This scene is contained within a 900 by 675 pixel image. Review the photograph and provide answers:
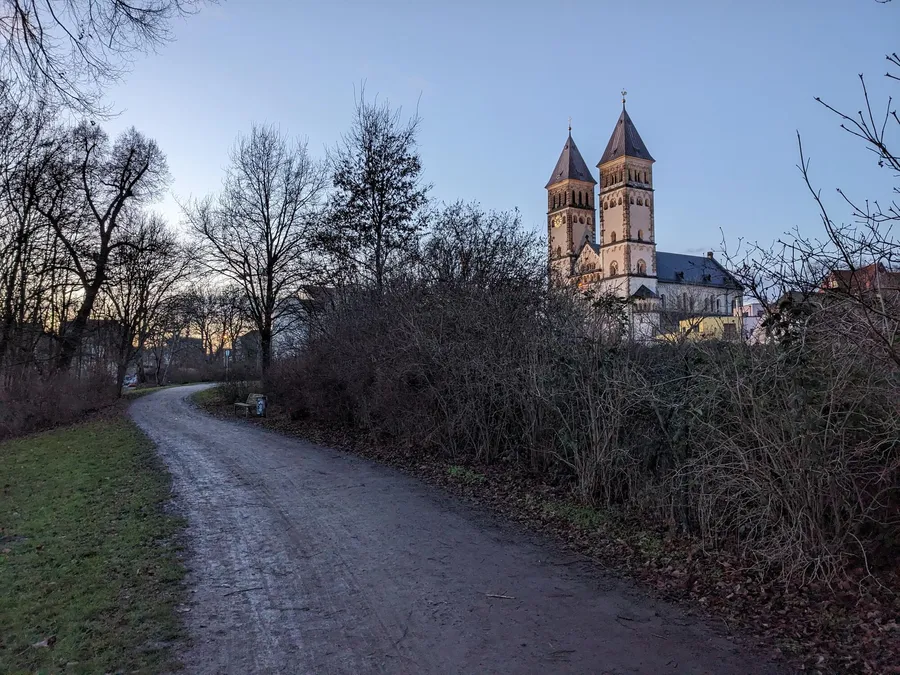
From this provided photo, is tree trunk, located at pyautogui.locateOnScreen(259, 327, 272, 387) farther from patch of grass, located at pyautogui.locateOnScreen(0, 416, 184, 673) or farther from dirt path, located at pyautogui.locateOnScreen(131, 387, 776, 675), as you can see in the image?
dirt path, located at pyautogui.locateOnScreen(131, 387, 776, 675)

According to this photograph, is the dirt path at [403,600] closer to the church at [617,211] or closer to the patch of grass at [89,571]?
the patch of grass at [89,571]

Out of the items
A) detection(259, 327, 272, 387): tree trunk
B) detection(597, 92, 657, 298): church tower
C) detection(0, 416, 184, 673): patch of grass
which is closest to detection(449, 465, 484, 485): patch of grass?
detection(0, 416, 184, 673): patch of grass

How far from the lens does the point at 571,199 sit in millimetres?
92625

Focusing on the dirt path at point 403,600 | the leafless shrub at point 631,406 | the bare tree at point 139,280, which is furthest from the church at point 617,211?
the dirt path at point 403,600

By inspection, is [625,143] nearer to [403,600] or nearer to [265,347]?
[265,347]

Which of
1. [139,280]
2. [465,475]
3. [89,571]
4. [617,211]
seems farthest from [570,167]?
[89,571]

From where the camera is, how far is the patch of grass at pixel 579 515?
7953mm

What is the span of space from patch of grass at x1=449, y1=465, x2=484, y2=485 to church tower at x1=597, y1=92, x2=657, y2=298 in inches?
2848

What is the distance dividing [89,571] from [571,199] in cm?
9179

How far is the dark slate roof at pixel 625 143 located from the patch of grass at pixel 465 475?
81767 mm

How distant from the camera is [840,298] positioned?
17.6 feet

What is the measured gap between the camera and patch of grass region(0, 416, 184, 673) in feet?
15.2

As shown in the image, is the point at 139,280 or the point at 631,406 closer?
the point at 631,406

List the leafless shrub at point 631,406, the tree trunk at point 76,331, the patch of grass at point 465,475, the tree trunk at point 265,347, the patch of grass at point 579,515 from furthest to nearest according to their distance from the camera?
the tree trunk at point 76,331
the tree trunk at point 265,347
the patch of grass at point 465,475
the patch of grass at point 579,515
the leafless shrub at point 631,406
